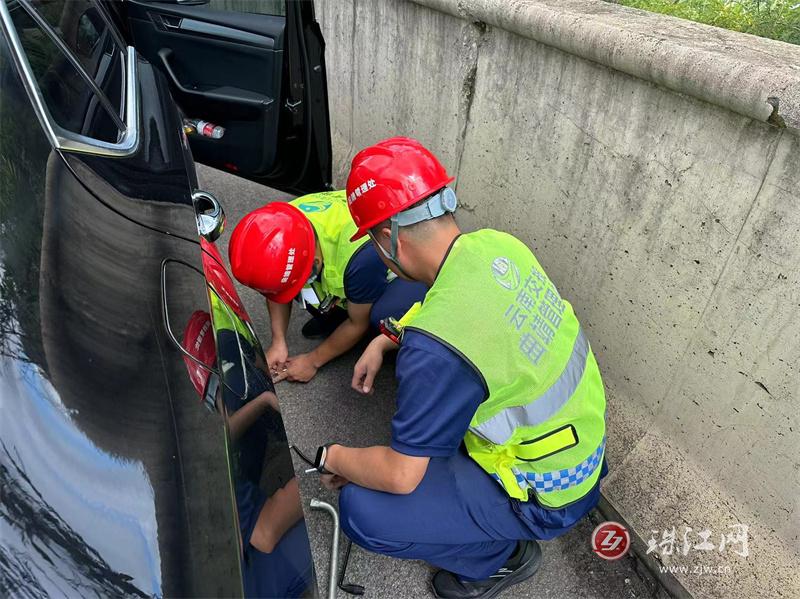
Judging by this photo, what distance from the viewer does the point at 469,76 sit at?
2463mm

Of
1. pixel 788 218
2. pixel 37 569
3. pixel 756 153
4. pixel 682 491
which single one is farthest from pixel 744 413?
pixel 37 569

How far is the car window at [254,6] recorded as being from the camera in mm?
2658

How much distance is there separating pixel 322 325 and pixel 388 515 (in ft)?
4.18

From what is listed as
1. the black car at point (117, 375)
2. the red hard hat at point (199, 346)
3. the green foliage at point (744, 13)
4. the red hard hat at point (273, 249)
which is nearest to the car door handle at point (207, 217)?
the black car at point (117, 375)

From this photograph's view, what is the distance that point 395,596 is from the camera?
1712 mm

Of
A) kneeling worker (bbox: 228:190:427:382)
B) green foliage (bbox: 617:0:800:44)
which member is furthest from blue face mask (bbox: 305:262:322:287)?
green foliage (bbox: 617:0:800:44)

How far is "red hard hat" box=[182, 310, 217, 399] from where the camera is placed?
1024mm

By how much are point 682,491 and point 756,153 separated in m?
1.02

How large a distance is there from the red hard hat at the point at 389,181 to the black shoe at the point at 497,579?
110cm

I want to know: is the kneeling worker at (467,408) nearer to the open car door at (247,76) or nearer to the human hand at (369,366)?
the human hand at (369,366)

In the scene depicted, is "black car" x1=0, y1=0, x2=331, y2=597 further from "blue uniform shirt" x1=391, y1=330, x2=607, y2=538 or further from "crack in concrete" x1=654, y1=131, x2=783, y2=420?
"crack in concrete" x1=654, y1=131, x2=783, y2=420

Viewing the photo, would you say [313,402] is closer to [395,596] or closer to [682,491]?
[395,596]

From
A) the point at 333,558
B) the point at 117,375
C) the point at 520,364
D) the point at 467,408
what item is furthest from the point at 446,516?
the point at 117,375

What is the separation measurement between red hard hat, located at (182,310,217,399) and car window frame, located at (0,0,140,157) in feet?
1.84
